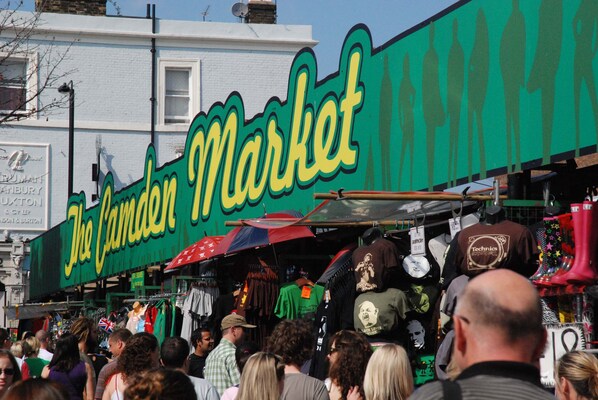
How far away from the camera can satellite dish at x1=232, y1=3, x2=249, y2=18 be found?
38.3 metres

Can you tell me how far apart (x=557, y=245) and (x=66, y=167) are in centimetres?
2911

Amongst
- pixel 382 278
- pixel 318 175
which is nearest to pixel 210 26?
pixel 318 175

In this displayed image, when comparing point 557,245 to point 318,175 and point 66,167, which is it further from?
point 66,167

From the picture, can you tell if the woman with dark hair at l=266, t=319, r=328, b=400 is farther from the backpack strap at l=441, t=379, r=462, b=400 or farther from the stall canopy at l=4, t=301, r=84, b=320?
the stall canopy at l=4, t=301, r=84, b=320

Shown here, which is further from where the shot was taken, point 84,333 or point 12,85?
point 12,85

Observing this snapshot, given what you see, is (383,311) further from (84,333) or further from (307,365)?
(84,333)

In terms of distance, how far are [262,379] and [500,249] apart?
6.14 ft

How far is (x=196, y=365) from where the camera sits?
37.6 feet

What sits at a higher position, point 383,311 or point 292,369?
point 383,311

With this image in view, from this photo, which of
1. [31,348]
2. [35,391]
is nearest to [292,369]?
[35,391]

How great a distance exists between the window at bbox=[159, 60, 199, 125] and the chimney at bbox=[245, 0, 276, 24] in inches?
113

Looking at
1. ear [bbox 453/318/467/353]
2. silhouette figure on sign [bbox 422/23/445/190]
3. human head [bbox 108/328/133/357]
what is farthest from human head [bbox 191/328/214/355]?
ear [bbox 453/318/467/353]

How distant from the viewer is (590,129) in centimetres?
768

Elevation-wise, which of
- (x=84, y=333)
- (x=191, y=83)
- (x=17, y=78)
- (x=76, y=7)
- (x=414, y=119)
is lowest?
(x=84, y=333)
